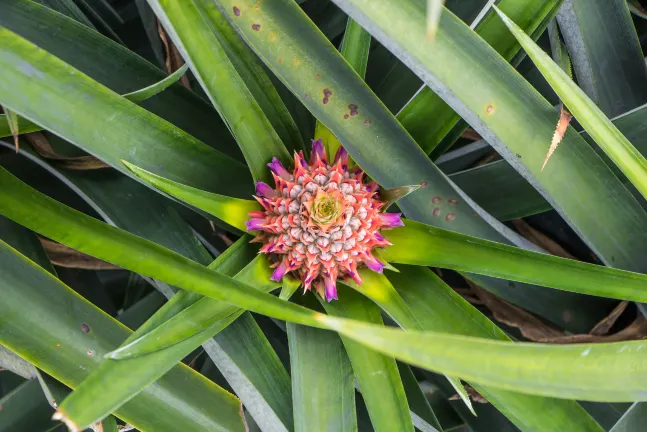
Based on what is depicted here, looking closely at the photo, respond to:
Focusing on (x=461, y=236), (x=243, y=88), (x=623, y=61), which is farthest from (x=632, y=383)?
(x=623, y=61)

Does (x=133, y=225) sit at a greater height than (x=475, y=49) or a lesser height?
greater

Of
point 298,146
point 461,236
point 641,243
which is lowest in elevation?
point 641,243

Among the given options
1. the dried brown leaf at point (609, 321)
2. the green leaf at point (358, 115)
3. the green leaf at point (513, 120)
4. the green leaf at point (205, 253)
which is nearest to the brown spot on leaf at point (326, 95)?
the green leaf at point (358, 115)

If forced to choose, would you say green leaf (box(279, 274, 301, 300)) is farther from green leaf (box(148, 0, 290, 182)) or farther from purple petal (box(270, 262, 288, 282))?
green leaf (box(148, 0, 290, 182))

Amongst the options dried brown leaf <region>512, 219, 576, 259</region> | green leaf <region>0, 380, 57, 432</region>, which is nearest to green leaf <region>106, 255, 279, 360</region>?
green leaf <region>0, 380, 57, 432</region>

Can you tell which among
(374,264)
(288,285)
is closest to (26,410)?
(288,285)

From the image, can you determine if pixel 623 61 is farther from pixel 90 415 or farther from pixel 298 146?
pixel 90 415

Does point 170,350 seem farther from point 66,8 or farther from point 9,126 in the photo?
point 66,8
